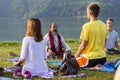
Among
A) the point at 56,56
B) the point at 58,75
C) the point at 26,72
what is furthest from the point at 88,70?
the point at 56,56

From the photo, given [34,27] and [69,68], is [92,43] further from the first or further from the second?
[34,27]

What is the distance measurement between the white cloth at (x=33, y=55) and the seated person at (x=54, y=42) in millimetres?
3520

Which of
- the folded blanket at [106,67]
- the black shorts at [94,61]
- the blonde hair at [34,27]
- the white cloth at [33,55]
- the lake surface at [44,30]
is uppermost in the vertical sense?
the blonde hair at [34,27]

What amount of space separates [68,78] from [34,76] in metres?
0.84

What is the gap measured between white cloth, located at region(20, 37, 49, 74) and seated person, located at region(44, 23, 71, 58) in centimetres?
352

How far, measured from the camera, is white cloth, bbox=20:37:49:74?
8.05 meters

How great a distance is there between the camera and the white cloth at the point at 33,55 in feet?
26.4

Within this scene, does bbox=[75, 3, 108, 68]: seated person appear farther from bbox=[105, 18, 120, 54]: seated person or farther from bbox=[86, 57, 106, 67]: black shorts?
bbox=[105, 18, 120, 54]: seated person

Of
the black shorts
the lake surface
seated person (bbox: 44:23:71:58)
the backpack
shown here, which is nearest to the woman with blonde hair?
the backpack

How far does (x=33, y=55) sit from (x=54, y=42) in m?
3.86

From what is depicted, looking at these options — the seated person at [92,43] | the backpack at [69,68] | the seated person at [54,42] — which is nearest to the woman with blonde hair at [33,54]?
the backpack at [69,68]

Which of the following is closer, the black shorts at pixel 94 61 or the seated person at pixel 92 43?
the seated person at pixel 92 43

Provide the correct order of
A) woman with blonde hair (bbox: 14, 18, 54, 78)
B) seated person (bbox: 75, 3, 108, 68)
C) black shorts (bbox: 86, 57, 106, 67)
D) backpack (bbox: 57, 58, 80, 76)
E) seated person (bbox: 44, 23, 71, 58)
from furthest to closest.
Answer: seated person (bbox: 44, 23, 71, 58) → black shorts (bbox: 86, 57, 106, 67) → seated person (bbox: 75, 3, 108, 68) → backpack (bbox: 57, 58, 80, 76) → woman with blonde hair (bbox: 14, 18, 54, 78)

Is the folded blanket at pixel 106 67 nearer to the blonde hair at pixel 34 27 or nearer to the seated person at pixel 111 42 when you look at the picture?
the blonde hair at pixel 34 27
